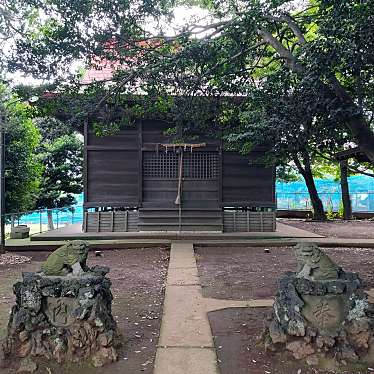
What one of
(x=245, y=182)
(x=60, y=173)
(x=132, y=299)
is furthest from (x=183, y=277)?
(x=60, y=173)

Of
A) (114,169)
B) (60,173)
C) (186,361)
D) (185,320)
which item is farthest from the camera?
(60,173)

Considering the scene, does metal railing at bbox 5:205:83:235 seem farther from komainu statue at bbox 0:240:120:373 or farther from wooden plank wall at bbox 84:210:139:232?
komainu statue at bbox 0:240:120:373

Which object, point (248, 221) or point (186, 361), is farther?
point (248, 221)

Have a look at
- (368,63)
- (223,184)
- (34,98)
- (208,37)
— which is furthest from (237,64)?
(223,184)

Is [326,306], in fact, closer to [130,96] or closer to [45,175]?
[130,96]

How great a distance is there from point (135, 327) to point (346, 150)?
279 inches

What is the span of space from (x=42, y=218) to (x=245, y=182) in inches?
300

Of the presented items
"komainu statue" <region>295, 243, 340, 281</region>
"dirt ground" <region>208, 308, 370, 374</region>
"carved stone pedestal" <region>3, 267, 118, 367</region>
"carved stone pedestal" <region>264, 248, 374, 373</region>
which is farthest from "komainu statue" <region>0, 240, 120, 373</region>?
"komainu statue" <region>295, 243, 340, 281</region>

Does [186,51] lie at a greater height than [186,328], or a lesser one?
greater

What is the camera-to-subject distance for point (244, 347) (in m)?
3.88

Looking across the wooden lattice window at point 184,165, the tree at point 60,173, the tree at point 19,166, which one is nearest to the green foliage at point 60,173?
the tree at point 60,173

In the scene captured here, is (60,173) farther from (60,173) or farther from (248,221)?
(248,221)

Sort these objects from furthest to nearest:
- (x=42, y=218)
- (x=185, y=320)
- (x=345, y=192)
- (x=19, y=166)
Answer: (x=345, y=192) < (x=42, y=218) < (x=19, y=166) < (x=185, y=320)

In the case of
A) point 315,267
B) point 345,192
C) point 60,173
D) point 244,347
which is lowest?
point 244,347
